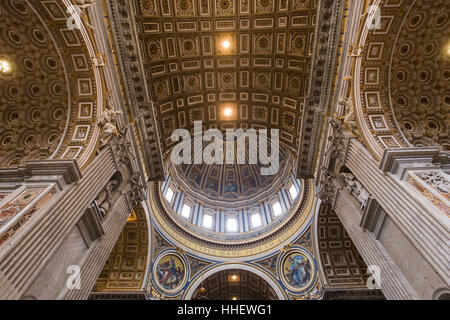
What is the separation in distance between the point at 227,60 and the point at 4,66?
11035 millimetres

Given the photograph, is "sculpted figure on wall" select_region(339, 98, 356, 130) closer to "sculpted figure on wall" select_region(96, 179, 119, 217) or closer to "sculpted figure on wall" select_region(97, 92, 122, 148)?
"sculpted figure on wall" select_region(97, 92, 122, 148)

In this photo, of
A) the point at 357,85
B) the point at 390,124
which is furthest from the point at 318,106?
the point at 390,124

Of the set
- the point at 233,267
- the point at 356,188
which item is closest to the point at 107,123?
the point at 356,188

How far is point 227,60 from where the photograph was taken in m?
16.0

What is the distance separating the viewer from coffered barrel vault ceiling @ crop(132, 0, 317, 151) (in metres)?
13.7

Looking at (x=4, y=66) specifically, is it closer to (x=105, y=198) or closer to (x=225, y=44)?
(x=105, y=198)

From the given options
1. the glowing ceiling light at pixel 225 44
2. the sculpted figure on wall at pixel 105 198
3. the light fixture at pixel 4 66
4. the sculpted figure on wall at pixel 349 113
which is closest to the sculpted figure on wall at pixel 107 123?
the sculpted figure on wall at pixel 105 198

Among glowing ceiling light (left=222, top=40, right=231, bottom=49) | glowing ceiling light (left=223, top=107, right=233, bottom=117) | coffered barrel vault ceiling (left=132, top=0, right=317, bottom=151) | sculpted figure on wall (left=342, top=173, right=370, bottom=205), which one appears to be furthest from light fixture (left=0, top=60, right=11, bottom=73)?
sculpted figure on wall (left=342, top=173, right=370, bottom=205)

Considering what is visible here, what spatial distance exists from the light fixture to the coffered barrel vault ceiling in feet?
18.0

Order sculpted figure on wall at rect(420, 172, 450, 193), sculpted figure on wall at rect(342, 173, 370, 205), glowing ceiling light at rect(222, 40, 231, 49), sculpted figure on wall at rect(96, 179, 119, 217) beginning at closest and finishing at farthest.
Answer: sculpted figure on wall at rect(420, 172, 450, 193) < sculpted figure on wall at rect(342, 173, 370, 205) < sculpted figure on wall at rect(96, 179, 119, 217) < glowing ceiling light at rect(222, 40, 231, 49)

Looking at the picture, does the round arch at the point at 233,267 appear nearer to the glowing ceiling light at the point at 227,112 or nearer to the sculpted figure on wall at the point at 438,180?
the glowing ceiling light at the point at 227,112

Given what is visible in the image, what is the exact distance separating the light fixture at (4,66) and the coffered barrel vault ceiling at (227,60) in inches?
216

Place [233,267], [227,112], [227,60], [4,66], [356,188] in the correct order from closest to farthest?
1. [4,66]
2. [356,188]
3. [227,60]
4. [227,112]
5. [233,267]

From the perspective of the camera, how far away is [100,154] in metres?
9.84
